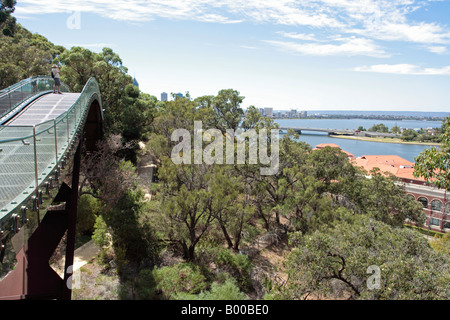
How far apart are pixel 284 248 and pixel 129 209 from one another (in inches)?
349

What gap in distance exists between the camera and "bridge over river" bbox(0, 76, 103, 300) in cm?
435

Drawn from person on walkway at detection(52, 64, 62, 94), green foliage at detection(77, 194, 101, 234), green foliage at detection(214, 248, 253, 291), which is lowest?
green foliage at detection(214, 248, 253, 291)

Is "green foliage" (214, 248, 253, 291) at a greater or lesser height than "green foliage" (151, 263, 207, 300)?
lesser

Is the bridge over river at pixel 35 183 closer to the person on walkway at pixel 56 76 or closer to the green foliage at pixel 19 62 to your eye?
the person on walkway at pixel 56 76

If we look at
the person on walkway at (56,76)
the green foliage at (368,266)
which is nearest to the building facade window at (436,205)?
the green foliage at (368,266)

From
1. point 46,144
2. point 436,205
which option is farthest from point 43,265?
point 436,205

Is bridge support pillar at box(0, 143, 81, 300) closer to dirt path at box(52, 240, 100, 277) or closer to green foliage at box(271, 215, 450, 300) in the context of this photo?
dirt path at box(52, 240, 100, 277)

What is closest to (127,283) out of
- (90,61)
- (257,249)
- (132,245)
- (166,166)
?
(132,245)

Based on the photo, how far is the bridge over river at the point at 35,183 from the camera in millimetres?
4352

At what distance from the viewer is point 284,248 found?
16281mm

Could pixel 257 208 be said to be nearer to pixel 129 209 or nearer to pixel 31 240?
pixel 129 209
